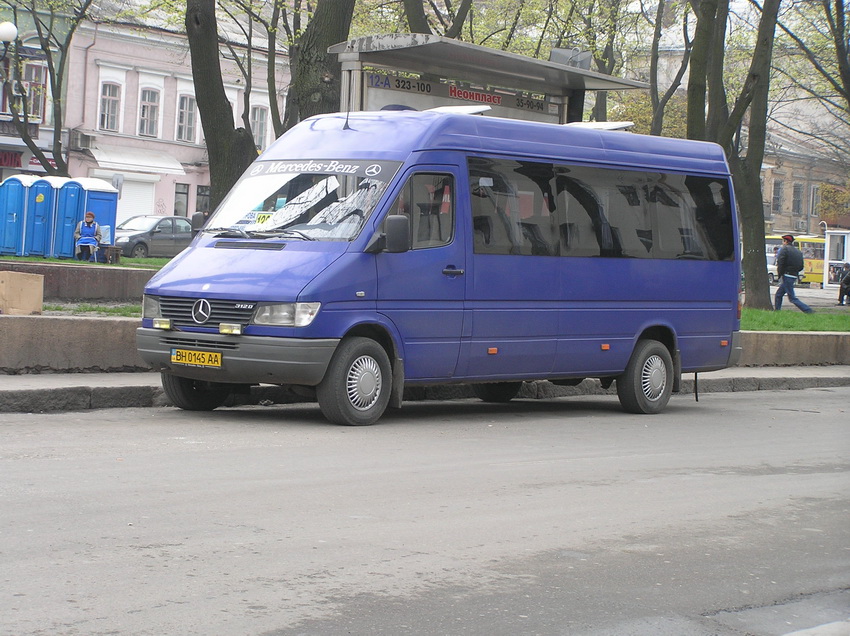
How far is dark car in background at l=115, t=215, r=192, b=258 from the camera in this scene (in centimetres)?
4100

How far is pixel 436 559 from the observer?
19.7 feet

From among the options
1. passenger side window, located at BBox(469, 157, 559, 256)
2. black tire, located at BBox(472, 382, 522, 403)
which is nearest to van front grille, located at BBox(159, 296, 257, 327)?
passenger side window, located at BBox(469, 157, 559, 256)

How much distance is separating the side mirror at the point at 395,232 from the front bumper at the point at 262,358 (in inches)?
37.1

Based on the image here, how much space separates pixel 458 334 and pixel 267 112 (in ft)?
162

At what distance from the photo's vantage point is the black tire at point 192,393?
36.7 ft

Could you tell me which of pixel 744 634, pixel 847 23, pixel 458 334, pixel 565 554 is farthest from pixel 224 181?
pixel 847 23

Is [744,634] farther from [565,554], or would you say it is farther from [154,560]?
[154,560]

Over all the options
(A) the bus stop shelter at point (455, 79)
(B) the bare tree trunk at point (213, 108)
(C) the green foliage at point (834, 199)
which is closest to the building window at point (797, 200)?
(C) the green foliage at point (834, 199)

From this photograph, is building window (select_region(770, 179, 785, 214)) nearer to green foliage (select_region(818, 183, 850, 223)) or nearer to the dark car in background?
green foliage (select_region(818, 183, 850, 223))

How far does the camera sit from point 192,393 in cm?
1128

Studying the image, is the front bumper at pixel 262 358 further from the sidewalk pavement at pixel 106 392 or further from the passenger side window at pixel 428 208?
the passenger side window at pixel 428 208

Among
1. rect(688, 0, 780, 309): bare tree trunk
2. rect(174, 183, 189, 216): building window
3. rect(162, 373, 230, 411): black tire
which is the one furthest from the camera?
rect(174, 183, 189, 216): building window

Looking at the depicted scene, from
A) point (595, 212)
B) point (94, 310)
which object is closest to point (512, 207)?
point (595, 212)

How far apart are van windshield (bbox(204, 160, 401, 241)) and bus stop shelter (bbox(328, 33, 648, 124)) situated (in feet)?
14.3
